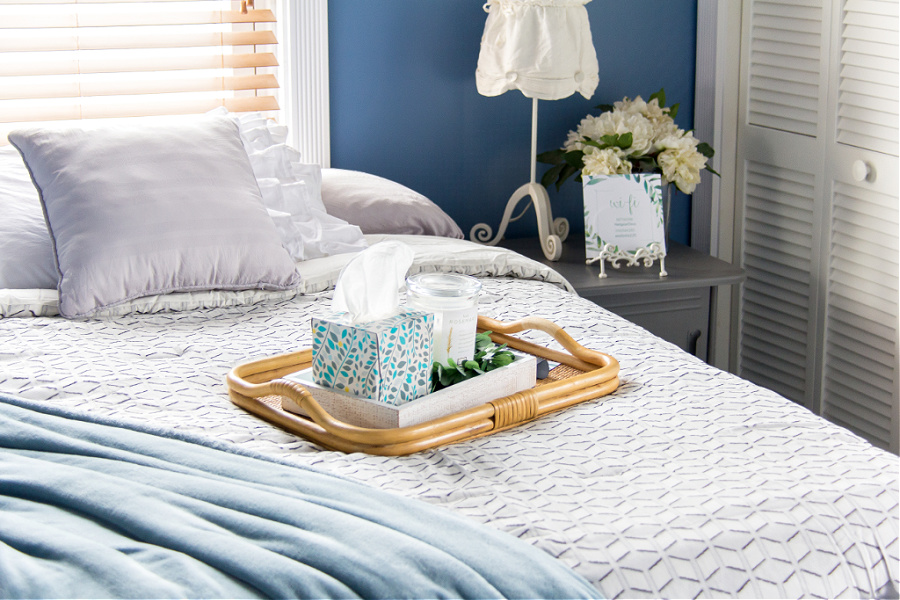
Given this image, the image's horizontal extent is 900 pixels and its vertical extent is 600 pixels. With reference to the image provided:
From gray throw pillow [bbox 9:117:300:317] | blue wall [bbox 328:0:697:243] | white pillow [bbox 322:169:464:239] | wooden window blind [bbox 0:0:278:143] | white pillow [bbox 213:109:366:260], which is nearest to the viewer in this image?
gray throw pillow [bbox 9:117:300:317]

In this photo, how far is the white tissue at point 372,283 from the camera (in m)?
1.17

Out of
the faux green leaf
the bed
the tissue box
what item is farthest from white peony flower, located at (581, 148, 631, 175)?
the tissue box

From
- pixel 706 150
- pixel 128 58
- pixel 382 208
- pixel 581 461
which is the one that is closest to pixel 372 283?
pixel 581 461

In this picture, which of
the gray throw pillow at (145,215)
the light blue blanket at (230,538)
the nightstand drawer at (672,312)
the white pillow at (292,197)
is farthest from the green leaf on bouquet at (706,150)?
the light blue blanket at (230,538)

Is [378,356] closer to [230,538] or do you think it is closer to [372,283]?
[372,283]

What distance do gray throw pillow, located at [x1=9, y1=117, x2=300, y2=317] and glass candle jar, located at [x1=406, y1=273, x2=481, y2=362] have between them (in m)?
0.59

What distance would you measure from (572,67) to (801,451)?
1.42 m

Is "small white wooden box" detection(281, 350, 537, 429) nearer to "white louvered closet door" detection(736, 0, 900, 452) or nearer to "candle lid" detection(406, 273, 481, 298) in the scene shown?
"candle lid" detection(406, 273, 481, 298)

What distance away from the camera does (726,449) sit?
1.18 metres

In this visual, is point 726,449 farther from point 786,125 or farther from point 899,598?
point 786,125

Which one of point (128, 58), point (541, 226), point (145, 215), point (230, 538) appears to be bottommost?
point (230, 538)

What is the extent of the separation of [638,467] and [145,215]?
1.05 metres

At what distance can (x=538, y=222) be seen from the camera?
8.24 feet

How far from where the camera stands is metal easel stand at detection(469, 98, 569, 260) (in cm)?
247
